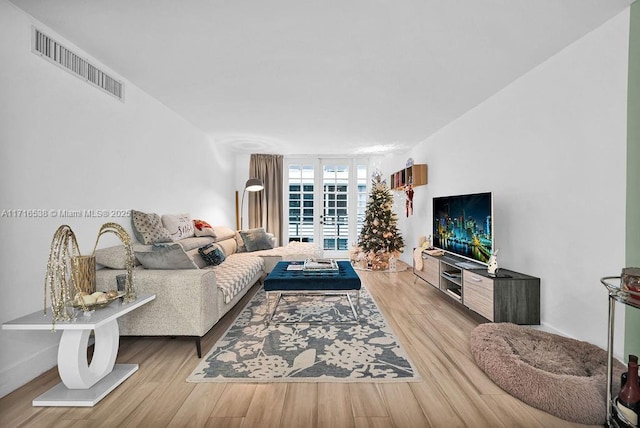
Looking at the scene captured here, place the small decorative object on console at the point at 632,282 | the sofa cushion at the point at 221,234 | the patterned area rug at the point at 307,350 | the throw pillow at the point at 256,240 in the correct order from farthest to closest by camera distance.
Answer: the throw pillow at the point at 256,240
the sofa cushion at the point at 221,234
the patterned area rug at the point at 307,350
the small decorative object on console at the point at 632,282

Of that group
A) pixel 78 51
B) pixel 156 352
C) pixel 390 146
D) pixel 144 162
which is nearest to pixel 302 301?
pixel 156 352

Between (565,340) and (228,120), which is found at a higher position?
(228,120)

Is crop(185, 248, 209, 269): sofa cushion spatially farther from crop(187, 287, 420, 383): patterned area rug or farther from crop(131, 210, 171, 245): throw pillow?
crop(187, 287, 420, 383): patterned area rug

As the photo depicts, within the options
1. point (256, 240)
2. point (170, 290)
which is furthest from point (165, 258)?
point (256, 240)

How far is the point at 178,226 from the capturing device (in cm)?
388

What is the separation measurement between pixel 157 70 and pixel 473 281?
3.66 m

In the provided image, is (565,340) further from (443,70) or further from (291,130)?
(291,130)

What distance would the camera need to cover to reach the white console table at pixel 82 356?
70.4 inches

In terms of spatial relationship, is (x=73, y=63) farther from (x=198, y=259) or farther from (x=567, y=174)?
(x=567, y=174)

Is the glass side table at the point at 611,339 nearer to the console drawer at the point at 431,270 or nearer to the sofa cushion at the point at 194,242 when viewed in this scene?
the console drawer at the point at 431,270

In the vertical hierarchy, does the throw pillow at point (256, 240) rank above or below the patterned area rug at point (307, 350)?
above

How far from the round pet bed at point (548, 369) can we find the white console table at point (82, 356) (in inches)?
96.9

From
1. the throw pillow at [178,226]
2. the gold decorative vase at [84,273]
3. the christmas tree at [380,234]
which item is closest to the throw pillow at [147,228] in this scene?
the throw pillow at [178,226]

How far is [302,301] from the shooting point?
12.5 ft
